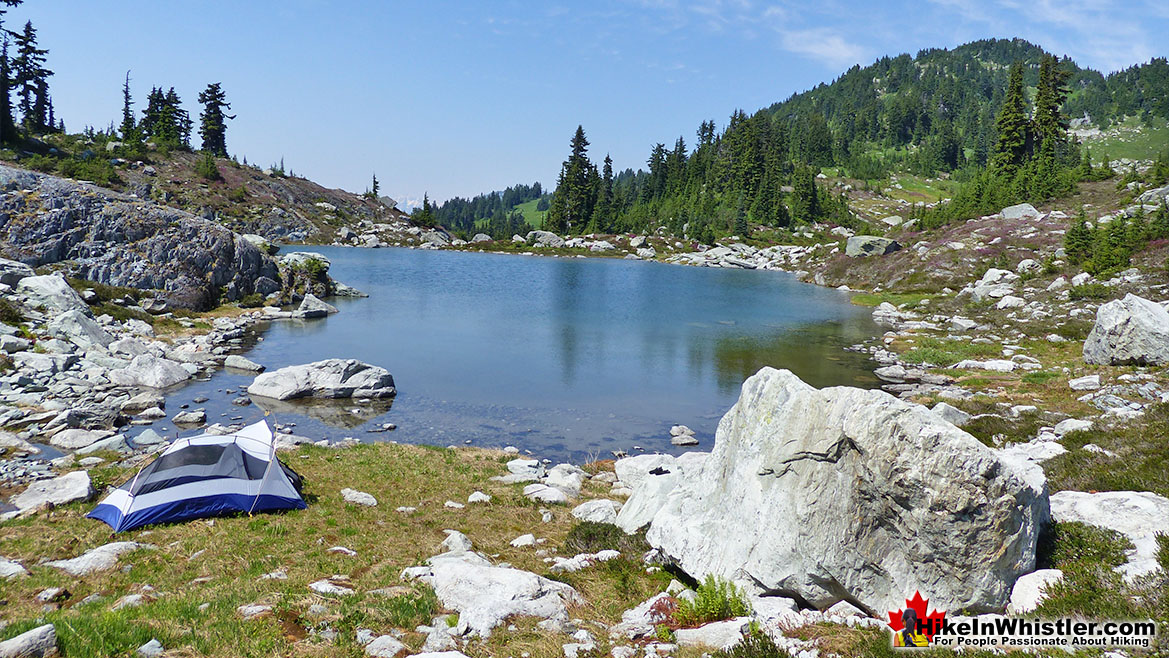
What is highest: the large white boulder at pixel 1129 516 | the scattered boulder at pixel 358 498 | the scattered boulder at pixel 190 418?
the large white boulder at pixel 1129 516

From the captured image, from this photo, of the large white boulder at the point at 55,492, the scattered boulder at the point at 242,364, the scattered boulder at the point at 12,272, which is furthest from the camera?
the scattered boulder at the point at 12,272

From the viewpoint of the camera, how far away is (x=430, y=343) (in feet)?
134

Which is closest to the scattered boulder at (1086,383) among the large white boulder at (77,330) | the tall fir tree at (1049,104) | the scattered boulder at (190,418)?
the scattered boulder at (190,418)

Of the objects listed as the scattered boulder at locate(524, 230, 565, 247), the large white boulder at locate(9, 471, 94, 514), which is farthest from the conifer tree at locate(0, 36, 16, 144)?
the large white boulder at locate(9, 471, 94, 514)

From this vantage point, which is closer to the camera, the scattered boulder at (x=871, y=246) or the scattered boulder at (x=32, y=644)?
the scattered boulder at (x=32, y=644)

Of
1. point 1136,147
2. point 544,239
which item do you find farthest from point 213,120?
point 1136,147

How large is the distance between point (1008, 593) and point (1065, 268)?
191ft

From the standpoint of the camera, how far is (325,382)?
28.1 m

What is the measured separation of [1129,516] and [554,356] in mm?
31277

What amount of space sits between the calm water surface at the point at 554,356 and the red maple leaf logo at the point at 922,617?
49.8 feet

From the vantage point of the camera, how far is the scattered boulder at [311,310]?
160ft

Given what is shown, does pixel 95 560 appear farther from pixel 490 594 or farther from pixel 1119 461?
pixel 1119 461

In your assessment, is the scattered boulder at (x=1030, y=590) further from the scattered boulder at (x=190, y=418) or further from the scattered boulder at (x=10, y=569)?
the scattered boulder at (x=190, y=418)

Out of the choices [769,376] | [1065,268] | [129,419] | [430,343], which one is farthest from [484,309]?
[1065,268]
